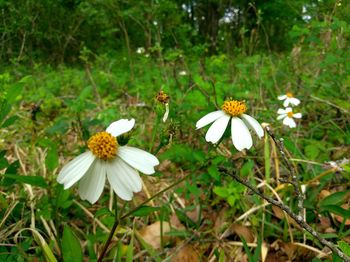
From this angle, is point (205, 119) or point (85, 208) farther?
point (85, 208)

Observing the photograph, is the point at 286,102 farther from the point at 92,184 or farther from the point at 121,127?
the point at 92,184

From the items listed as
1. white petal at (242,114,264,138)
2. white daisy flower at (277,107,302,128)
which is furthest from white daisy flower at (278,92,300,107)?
white petal at (242,114,264,138)

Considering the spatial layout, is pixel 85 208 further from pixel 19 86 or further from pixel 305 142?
pixel 305 142

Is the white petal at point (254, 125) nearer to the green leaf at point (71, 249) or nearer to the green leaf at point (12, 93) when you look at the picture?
the green leaf at point (71, 249)

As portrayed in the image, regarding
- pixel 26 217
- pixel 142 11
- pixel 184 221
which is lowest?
pixel 184 221

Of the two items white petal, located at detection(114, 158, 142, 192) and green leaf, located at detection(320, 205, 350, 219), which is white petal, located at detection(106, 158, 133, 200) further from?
green leaf, located at detection(320, 205, 350, 219)

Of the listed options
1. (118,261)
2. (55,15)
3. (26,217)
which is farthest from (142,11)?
(55,15)
